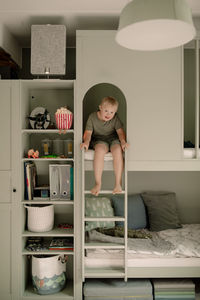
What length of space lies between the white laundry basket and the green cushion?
43 centimetres

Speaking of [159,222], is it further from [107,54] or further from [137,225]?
[107,54]

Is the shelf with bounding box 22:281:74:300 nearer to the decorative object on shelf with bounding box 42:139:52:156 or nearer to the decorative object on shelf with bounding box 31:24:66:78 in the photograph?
the decorative object on shelf with bounding box 42:139:52:156

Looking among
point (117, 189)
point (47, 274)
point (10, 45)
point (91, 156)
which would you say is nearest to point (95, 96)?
point (91, 156)

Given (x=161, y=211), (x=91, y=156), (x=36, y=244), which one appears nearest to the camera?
(x=91, y=156)

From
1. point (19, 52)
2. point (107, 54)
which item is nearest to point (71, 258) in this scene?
point (107, 54)

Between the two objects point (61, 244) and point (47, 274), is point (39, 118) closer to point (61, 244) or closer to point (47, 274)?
point (61, 244)

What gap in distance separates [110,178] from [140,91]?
1154mm

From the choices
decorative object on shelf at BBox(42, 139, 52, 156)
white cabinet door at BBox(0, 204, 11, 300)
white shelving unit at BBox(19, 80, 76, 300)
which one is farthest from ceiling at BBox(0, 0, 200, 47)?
white cabinet door at BBox(0, 204, 11, 300)

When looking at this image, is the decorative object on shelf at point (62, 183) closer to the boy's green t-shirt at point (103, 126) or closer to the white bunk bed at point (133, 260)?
the white bunk bed at point (133, 260)

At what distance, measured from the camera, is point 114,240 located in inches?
116

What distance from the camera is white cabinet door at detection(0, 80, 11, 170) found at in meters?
2.97

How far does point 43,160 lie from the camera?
10.5 ft

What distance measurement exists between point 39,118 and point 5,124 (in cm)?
33

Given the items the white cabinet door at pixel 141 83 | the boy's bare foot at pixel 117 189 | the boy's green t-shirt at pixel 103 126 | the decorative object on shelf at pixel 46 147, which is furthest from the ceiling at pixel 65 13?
the boy's bare foot at pixel 117 189
